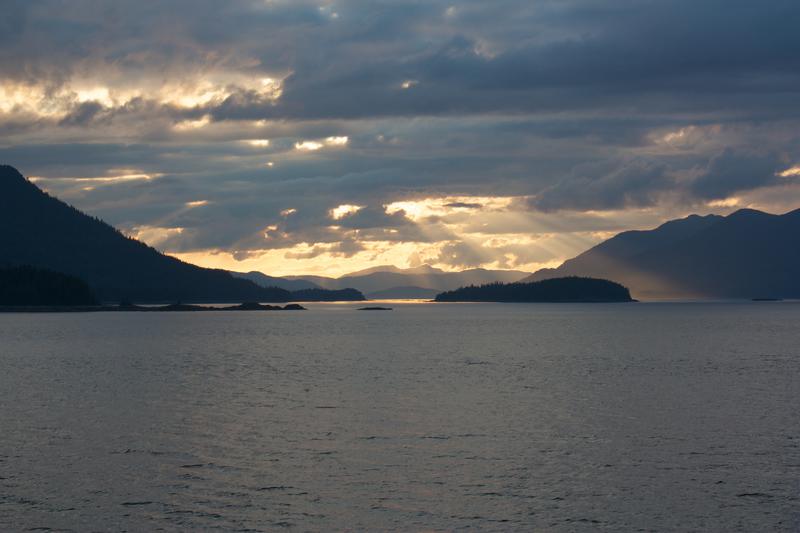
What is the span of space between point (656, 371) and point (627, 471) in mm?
61895

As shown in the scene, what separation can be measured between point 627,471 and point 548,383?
43.6m

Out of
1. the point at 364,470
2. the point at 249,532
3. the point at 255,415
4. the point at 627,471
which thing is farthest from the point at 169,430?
the point at 627,471

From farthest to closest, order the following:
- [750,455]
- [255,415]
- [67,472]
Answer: [255,415], [750,455], [67,472]

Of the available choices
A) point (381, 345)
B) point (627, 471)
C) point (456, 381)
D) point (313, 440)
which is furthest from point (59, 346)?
point (627, 471)

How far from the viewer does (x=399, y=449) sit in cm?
5062

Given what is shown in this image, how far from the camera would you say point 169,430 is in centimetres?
5709

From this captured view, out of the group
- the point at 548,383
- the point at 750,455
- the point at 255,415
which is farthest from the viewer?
the point at 548,383

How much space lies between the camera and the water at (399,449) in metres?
36.9

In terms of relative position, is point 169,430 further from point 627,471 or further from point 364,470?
point 627,471

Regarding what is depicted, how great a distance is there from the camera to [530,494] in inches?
1577

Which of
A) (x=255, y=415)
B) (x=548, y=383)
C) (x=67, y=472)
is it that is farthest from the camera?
(x=548, y=383)

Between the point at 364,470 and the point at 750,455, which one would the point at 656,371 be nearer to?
the point at 750,455

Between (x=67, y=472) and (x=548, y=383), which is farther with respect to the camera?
(x=548, y=383)

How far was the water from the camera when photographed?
36.9m
